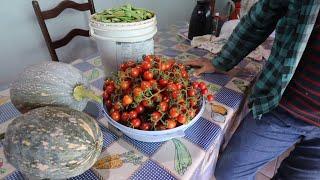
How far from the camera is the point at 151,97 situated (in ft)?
1.59

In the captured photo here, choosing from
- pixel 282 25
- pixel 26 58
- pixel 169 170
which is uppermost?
pixel 282 25

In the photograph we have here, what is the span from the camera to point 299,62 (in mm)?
686

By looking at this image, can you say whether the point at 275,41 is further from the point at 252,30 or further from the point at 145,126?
the point at 145,126

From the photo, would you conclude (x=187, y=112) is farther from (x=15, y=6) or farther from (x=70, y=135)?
(x=15, y=6)

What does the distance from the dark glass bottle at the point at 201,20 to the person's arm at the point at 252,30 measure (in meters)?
0.30

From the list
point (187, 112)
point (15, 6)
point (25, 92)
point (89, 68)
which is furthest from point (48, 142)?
point (15, 6)

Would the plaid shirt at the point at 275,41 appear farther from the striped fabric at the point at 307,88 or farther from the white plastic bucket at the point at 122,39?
the white plastic bucket at the point at 122,39

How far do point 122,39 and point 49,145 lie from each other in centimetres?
34

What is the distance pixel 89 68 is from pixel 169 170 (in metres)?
0.58

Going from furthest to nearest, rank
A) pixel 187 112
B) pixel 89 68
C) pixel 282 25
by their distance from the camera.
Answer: pixel 89 68 → pixel 282 25 → pixel 187 112

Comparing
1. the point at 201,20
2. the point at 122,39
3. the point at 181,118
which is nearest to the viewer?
the point at 181,118

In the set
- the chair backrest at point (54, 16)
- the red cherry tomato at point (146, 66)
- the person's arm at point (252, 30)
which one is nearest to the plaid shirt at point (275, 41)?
the person's arm at point (252, 30)

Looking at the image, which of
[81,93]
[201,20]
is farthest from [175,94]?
[201,20]

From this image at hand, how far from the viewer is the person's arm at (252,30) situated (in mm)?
729
